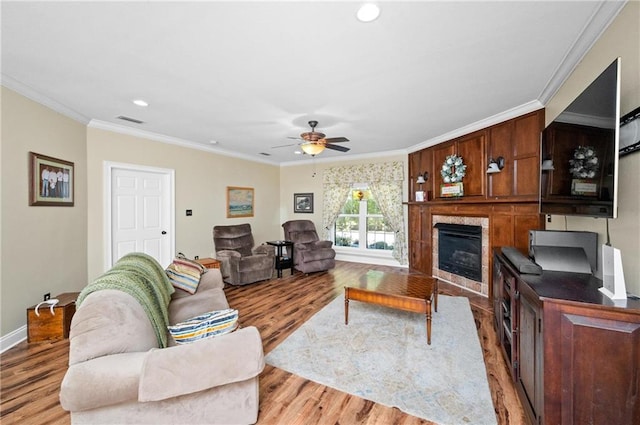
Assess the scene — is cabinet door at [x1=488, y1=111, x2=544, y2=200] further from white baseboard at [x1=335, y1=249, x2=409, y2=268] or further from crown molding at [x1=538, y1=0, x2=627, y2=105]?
white baseboard at [x1=335, y1=249, x2=409, y2=268]

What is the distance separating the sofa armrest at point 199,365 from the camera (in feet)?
3.87

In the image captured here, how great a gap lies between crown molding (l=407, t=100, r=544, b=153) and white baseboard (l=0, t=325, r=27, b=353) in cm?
607


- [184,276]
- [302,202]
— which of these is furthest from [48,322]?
[302,202]

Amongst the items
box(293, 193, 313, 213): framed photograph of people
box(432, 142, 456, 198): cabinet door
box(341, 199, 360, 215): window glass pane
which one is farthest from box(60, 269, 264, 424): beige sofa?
box(293, 193, 313, 213): framed photograph of people

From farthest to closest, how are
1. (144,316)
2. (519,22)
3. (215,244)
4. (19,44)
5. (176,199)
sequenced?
1. (215,244)
2. (176,199)
3. (19,44)
4. (519,22)
5. (144,316)

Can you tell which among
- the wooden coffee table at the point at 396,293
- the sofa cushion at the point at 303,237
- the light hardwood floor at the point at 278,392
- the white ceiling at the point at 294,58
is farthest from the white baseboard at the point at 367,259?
the white ceiling at the point at 294,58

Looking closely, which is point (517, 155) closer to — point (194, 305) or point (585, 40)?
point (585, 40)

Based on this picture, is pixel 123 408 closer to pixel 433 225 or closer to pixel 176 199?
pixel 176 199

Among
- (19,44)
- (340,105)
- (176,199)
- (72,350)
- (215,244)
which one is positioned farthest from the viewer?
(215,244)

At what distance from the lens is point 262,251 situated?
5094 mm

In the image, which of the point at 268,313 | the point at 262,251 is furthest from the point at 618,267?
the point at 262,251

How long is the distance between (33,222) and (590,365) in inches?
186

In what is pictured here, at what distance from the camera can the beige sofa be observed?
3.78 ft

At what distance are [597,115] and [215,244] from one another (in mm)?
5259
